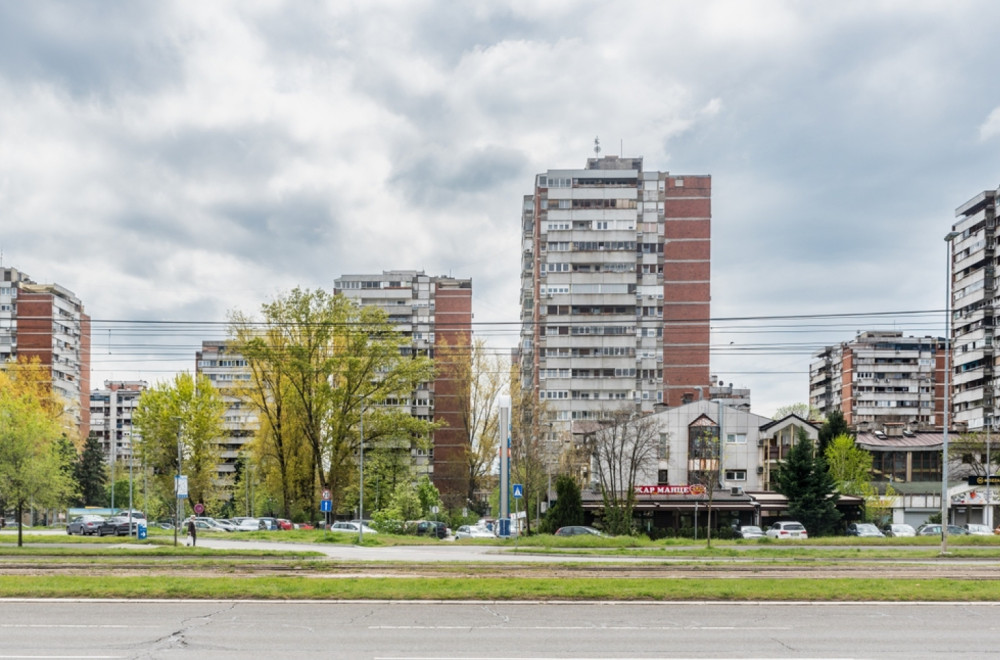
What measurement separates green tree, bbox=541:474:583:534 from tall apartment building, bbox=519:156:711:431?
35.4 m

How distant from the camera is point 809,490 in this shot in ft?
203

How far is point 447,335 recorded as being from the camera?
108 meters

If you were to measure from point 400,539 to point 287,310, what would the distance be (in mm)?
21902

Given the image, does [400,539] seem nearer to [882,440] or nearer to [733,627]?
[733,627]

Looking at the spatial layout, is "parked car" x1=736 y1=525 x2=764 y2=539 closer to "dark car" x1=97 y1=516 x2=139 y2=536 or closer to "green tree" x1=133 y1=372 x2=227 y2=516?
"dark car" x1=97 y1=516 x2=139 y2=536

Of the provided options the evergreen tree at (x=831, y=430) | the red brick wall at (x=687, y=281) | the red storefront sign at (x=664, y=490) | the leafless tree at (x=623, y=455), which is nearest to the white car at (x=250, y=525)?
the leafless tree at (x=623, y=455)

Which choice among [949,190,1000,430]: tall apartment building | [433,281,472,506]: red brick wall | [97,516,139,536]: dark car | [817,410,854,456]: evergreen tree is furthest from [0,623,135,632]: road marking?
[949,190,1000,430]: tall apartment building

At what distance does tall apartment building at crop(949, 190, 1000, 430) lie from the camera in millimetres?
105250

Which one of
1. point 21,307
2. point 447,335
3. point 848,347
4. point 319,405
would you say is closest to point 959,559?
point 319,405

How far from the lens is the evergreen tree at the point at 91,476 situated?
4400 inches

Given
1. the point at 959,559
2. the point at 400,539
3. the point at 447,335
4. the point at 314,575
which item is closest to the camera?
the point at 314,575

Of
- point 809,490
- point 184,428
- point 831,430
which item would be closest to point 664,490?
point 809,490

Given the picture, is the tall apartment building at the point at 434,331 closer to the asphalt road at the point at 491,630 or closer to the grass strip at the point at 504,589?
the grass strip at the point at 504,589

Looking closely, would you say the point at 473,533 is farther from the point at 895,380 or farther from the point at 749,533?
the point at 895,380
